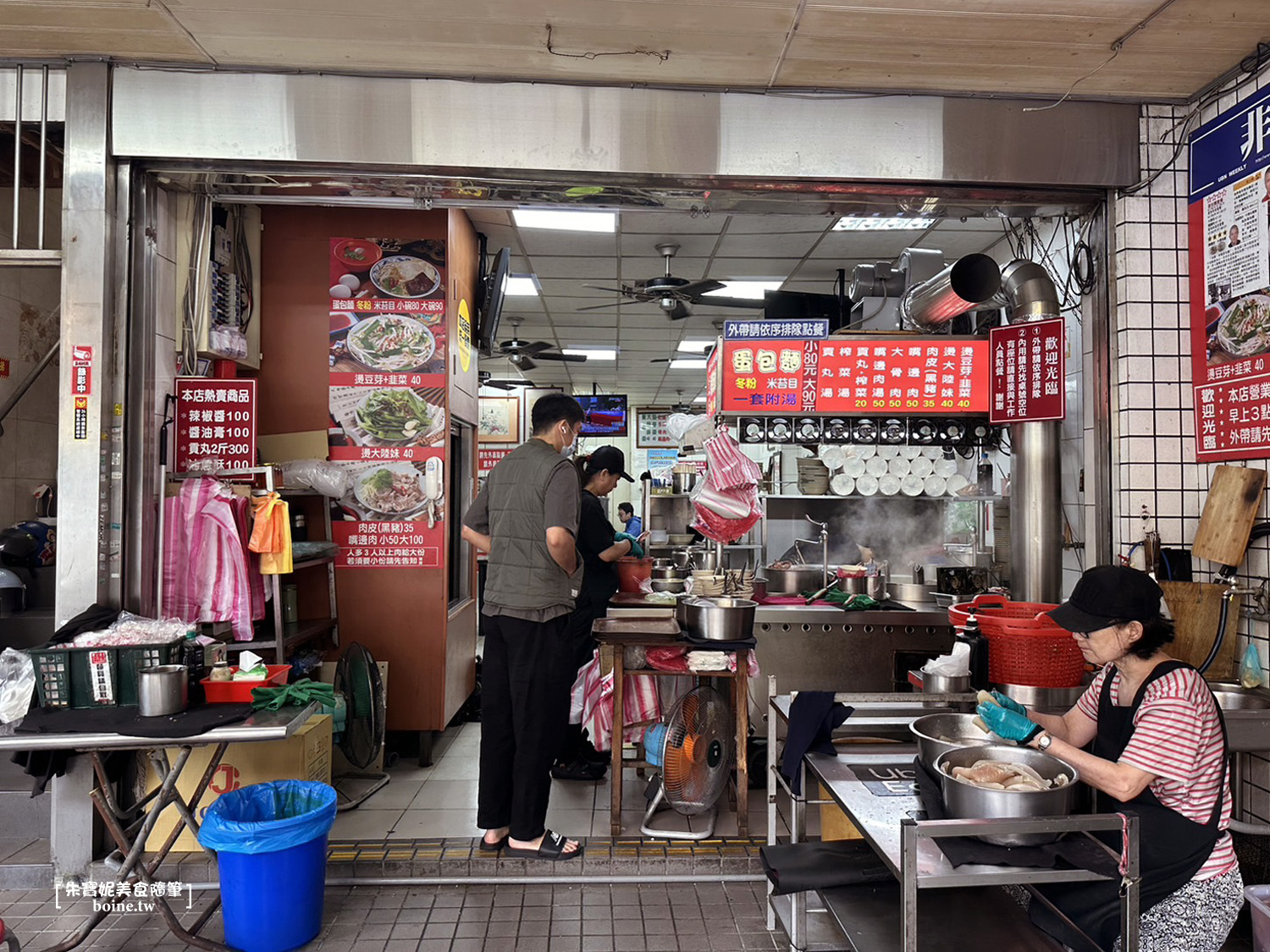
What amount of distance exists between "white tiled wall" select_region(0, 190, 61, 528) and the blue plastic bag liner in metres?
3.07

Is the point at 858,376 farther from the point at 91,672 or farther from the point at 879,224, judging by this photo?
the point at 91,672

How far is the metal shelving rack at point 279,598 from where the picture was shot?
3975mm

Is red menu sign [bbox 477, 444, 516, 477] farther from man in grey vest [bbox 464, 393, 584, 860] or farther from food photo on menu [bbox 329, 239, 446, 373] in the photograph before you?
man in grey vest [bbox 464, 393, 584, 860]

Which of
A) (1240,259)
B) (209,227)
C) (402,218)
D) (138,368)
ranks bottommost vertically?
(138,368)

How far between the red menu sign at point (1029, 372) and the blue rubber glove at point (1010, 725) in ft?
9.06

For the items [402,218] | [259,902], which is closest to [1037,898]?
[259,902]

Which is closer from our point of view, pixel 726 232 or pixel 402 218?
pixel 402 218

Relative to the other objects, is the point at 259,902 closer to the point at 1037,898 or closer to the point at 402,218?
the point at 1037,898

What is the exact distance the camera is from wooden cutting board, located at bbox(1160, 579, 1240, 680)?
3.38 m

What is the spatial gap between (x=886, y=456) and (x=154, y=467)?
15.8ft

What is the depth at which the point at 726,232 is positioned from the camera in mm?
6867

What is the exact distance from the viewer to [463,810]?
4.42 metres

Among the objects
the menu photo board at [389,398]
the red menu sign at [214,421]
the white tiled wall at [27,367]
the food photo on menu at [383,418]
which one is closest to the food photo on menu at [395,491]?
the menu photo board at [389,398]

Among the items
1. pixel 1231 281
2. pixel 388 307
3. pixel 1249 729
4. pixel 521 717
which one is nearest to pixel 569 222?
pixel 388 307
